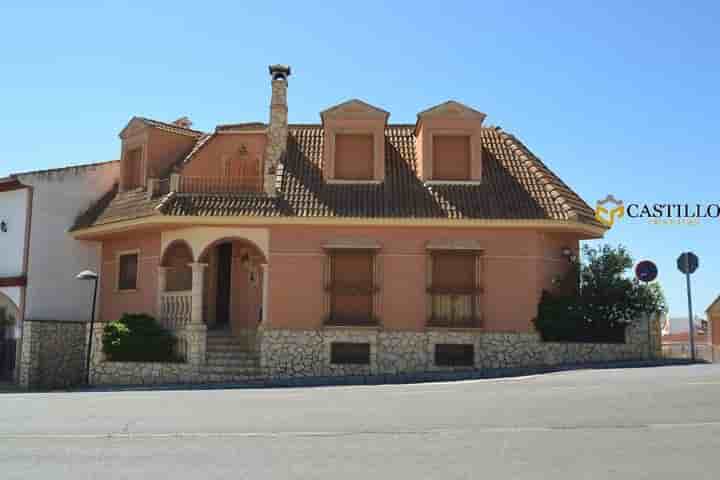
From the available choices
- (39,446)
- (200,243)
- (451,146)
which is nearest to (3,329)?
(200,243)

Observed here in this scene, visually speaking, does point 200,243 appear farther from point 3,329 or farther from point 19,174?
point 3,329

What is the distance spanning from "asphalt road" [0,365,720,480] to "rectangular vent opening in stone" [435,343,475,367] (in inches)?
253

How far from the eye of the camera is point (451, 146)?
75.9 feet

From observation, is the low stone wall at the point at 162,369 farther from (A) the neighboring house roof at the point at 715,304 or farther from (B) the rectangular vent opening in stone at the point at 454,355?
(A) the neighboring house roof at the point at 715,304

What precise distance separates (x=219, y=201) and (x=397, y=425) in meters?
12.8

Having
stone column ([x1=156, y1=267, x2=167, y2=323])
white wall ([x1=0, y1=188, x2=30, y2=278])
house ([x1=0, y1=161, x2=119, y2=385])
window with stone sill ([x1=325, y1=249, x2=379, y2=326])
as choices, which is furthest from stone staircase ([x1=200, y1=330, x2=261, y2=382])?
white wall ([x1=0, y1=188, x2=30, y2=278])

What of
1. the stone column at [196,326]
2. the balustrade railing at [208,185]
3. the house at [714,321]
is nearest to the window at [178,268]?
the stone column at [196,326]

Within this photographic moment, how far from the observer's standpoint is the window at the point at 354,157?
23.1m

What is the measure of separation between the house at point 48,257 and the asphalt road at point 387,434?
9242mm

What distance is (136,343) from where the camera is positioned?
2175 cm

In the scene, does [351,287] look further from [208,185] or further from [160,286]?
[160,286]

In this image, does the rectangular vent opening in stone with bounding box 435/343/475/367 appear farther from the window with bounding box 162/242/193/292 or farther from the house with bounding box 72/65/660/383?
the window with bounding box 162/242/193/292

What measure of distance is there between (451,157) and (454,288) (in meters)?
3.93

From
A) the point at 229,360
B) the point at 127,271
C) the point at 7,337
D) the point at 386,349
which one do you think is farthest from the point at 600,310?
the point at 7,337
